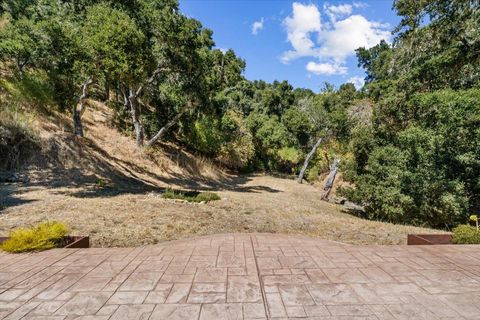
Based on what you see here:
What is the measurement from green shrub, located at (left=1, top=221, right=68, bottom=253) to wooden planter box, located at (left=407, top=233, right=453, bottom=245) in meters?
6.72

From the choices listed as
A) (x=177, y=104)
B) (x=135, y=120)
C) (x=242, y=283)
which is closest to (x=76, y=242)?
(x=242, y=283)

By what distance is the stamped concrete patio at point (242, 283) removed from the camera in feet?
9.25

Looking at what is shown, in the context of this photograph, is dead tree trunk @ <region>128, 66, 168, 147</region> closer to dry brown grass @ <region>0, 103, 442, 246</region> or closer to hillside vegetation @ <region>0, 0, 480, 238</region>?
hillside vegetation @ <region>0, 0, 480, 238</region>

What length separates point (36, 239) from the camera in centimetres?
468

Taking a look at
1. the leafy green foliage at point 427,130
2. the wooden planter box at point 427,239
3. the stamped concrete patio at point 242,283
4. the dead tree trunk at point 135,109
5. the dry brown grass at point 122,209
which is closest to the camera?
the stamped concrete patio at point 242,283

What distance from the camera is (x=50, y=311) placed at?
278 cm

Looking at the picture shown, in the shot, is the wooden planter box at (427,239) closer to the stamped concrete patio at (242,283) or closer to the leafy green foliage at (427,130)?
the stamped concrete patio at (242,283)

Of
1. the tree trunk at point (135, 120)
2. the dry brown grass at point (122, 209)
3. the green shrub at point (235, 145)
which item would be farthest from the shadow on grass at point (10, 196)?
the green shrub at point (235, 145)

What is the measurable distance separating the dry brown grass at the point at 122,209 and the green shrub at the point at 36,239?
0.74m

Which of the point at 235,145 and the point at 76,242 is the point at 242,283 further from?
the point at 235,145

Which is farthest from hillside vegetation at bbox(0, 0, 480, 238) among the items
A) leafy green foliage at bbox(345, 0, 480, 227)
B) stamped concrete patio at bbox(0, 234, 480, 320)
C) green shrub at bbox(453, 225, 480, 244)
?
green shrub at bbox(453, 225, 480, 244)

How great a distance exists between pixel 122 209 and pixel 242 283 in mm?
5532

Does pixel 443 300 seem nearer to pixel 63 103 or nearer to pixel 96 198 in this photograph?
pixel 96 198

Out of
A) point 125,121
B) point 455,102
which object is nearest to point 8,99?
point 125,121
